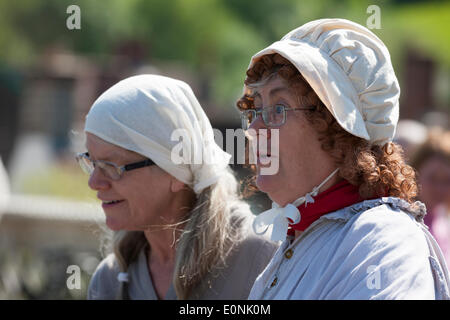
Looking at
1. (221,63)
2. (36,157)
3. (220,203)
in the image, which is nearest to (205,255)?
(220,203)

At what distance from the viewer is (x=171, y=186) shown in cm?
310

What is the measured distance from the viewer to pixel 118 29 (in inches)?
1542

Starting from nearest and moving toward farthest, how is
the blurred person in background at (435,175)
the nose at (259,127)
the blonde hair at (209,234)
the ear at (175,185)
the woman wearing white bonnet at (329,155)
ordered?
the woman wearing white bonnet at (329,155) < the nose at (259,127) < the blonde hair at (209,234) < the ear at (175,185) < the blurred person in background at (435,175)

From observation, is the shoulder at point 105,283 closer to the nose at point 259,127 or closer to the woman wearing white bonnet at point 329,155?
the woman wearing white bonnet at point 329,155

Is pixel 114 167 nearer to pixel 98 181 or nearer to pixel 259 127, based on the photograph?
pixel 98 181

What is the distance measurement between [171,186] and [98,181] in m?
0.34

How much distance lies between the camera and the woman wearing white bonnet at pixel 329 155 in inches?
79.7

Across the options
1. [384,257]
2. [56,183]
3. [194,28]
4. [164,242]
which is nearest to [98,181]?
[164,242]

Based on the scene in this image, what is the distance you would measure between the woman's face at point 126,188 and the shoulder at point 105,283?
1.28 ft

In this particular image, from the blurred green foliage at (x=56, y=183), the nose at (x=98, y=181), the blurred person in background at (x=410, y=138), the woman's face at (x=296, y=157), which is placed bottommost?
the blurred green foliage at (x=56, y=183)

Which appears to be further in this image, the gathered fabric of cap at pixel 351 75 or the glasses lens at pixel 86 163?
the glasses lens at pixel 86 163

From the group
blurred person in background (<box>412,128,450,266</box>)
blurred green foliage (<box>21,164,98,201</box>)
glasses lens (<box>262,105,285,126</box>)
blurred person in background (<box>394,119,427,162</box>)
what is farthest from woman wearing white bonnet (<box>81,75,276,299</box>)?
blurred green foliage (<box>21,164,98,201</box>)

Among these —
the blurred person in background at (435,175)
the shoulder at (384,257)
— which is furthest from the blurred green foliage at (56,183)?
the shoulder at (384,257)

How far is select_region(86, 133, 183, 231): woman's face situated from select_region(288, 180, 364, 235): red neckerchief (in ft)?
3.38
